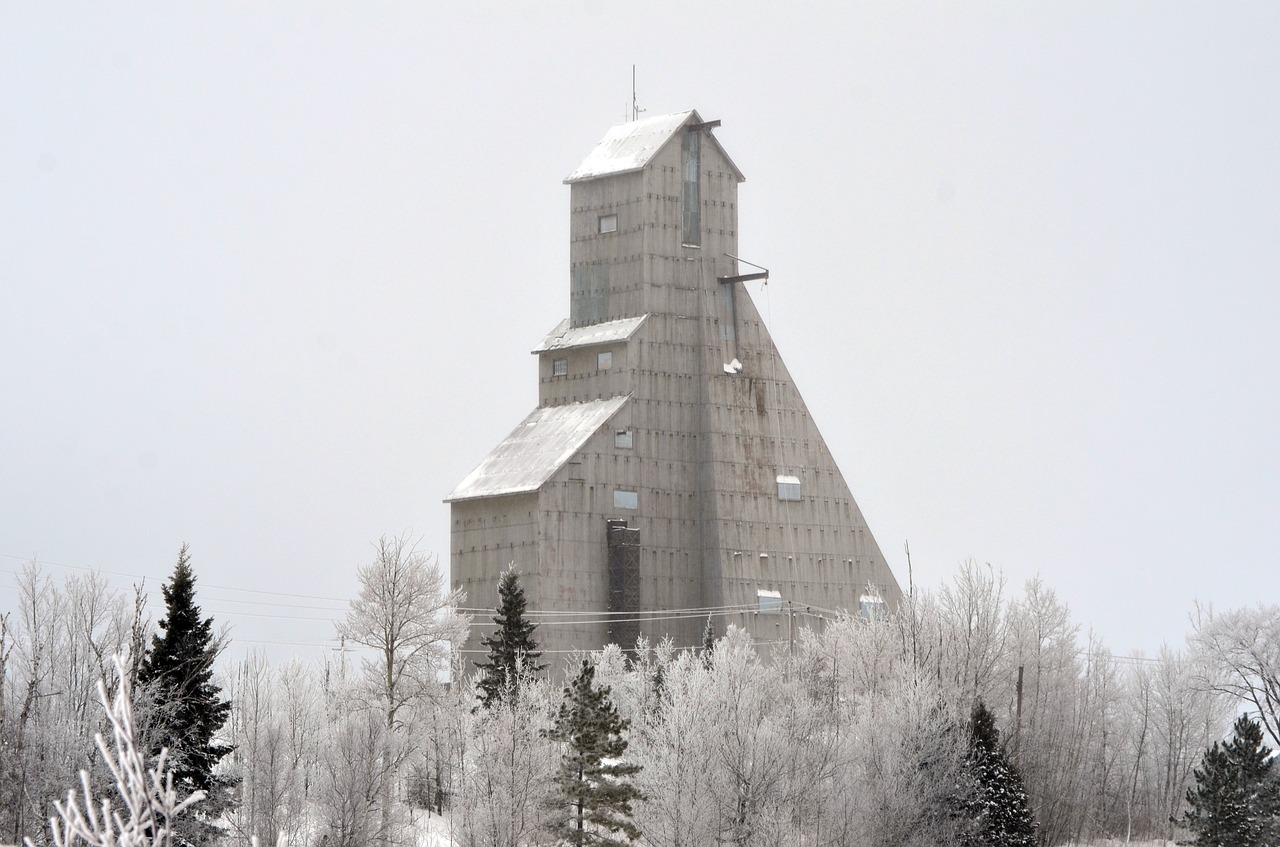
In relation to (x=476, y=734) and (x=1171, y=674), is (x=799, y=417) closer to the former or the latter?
(x=1171, y=674)

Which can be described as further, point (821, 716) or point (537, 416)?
point (537, 416)

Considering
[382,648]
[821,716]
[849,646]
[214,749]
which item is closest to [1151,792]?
[849,646]

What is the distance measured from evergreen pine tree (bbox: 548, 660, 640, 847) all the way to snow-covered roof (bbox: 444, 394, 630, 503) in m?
30.0

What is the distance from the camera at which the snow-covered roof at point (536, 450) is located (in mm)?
79375

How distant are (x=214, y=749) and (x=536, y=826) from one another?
977cm

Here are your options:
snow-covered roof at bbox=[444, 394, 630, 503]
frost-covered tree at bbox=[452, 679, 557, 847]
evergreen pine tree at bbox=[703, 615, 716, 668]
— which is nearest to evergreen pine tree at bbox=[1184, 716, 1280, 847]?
frost-covered tree at bbox=[452, 679, 557, 847]

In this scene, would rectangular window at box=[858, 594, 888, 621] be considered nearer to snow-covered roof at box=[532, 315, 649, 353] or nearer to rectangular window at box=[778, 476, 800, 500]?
rectangular window at box=[778, 476, 800, 500]

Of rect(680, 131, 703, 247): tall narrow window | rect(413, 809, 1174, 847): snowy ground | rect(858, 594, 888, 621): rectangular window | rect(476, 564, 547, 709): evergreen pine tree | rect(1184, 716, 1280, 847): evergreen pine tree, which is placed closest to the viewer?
rect(1184, 716, 1280, 847): evergreen pine tree

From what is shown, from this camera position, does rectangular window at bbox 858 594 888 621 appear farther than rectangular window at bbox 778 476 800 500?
No

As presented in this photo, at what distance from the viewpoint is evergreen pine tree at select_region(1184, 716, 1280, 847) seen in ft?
177

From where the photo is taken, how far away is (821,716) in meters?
59.0

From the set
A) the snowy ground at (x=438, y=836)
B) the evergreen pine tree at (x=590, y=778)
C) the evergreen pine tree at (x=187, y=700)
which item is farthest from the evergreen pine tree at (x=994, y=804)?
the evergreen pine tree at (x=187, y=700)

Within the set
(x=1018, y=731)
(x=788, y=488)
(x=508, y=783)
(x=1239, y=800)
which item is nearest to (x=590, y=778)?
(x=508, y=783)

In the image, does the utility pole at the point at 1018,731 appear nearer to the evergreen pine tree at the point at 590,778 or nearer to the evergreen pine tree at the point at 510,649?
the evergreen pine tree at the point at 590,778
